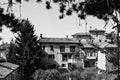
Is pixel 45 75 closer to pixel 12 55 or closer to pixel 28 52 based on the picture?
pixel 28 52

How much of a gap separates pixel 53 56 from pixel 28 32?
30.1ft

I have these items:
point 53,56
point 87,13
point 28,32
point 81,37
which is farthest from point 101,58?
point 87,13

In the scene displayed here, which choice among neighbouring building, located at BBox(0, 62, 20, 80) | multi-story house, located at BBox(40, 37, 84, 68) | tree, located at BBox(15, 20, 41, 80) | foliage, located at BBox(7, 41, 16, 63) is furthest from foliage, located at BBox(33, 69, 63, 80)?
multi-story house, located at BBox(40, 37, 84, 68)

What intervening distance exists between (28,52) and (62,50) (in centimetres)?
1026

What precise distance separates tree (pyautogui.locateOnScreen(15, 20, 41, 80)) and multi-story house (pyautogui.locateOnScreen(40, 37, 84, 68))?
7095 millimetres

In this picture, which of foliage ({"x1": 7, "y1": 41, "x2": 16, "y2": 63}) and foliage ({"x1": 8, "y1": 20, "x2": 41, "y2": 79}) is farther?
foliage ({"x1": 7, "y1": 41, "x2": 16, "y2": 63})

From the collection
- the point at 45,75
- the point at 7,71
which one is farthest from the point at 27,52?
the point at 7,71

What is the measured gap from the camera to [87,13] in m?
6.20

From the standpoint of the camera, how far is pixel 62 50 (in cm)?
4466

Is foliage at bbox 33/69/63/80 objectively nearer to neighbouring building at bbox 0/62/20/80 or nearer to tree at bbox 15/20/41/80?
neighbouring building at bbox 0/62/20/80

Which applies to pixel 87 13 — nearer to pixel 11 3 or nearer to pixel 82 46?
pixel 11 3

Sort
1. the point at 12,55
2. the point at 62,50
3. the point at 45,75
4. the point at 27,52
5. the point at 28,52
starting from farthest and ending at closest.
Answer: the point at 62,50 → the point at 12,55 → the point at 27,52 → the point at 28,52 → the point at 45,75

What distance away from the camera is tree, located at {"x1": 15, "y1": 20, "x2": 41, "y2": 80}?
34.9 metres

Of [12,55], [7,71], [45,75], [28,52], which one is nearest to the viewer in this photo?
[7,71]
